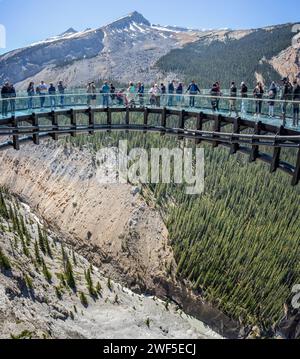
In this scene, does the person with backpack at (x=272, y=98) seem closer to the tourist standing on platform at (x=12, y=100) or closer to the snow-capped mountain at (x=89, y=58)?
the tourist standing on platform at (x=12, y=100)

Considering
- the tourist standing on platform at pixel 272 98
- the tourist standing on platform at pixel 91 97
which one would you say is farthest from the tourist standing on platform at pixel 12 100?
the tourist standing on platform at pixel 272 98

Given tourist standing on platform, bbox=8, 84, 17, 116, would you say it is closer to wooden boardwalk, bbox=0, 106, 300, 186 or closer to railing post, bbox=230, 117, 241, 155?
wooden boardwalk, bbox=0, 106, 300, 186

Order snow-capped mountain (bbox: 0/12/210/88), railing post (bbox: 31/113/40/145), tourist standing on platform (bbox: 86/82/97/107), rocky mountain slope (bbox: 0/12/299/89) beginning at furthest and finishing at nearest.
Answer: snow-capped mountain (bbox: 0/12/210/88)
rocky mountain slope (bbox: 0/12/299/89)
tourist standing on platform (bbox: 86/82/97/107)
railing post (bbox: 31/113/40/145)

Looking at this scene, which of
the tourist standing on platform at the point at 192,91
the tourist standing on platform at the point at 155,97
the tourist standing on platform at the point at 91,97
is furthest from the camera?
the tourist standing on platform at the point at 91,97

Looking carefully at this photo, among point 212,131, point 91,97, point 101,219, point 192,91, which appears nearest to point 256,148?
point 212,131

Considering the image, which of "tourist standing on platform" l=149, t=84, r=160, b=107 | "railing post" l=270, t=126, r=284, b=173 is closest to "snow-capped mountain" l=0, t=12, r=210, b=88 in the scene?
"tourist standing on platform" l=149, t=84, r=160, b=107
